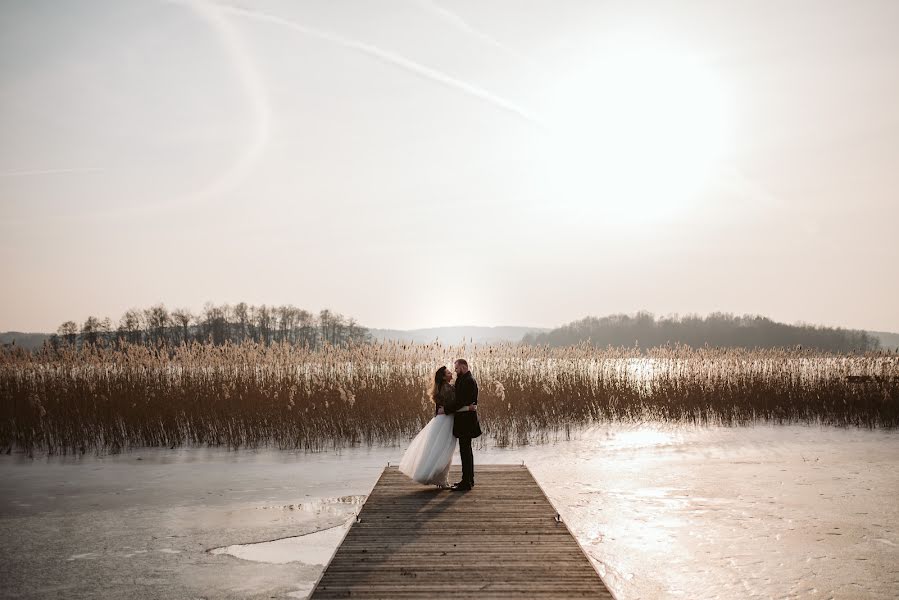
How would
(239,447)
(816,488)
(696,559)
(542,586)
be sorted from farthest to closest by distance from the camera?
(239,447) → (816,488) → (696,559) → (542,586)

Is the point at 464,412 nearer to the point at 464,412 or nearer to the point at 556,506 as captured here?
the point at 464,412

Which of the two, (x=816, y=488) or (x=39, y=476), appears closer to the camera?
(x=816, y=488)

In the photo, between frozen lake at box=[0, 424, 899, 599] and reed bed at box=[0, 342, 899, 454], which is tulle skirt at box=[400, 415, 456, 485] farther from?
reed bed at box=[0, 342, 899, 454]

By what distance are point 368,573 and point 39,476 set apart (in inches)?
299

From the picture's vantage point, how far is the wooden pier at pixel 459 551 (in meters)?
4.34

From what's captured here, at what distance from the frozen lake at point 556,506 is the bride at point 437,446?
0.93 meters

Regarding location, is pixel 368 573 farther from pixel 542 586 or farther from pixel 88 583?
pixel 88 583

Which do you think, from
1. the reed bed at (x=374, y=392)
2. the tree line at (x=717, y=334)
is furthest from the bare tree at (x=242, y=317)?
the reed bed at (x=374, y=392)

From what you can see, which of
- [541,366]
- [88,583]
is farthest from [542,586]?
[541,366]

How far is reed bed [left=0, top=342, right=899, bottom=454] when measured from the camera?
1255 centimetres

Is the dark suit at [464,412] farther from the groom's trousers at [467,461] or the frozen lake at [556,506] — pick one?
the frozen lake at [556,506]

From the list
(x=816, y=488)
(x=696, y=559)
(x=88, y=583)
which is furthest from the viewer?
(x=816, y=488)

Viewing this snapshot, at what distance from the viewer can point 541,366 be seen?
52.1 feet

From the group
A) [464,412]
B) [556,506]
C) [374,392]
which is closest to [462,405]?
[464,412]
